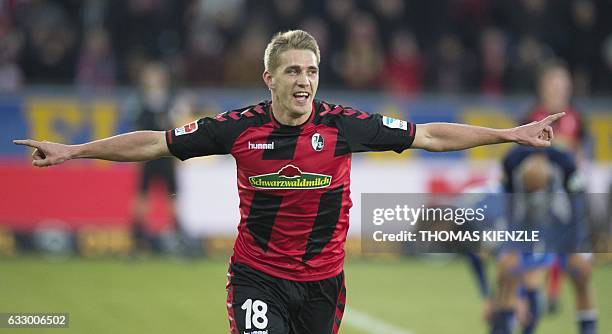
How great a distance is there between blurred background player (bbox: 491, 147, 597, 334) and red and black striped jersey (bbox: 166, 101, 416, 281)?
2587mm

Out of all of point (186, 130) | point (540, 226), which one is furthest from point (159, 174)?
point (186, 130)

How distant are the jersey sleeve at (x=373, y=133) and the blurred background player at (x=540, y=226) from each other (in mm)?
2408

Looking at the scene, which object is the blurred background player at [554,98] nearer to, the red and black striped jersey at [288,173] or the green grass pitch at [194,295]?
the green grass pitch at [194,295]

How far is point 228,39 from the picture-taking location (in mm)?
16797

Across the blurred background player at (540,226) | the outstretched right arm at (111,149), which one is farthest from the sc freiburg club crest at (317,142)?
the blurred background player at (540,226)

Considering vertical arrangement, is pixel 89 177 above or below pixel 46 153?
above

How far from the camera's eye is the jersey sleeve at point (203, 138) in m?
6.23

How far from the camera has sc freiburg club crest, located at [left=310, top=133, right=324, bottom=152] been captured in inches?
245

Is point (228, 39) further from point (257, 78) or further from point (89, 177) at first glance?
point (89, 177)

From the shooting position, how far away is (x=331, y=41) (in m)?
16.7

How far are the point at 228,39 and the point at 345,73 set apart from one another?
1.83 metres

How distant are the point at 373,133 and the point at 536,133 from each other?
0.89 m

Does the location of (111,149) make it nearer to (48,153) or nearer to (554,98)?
(48,153)

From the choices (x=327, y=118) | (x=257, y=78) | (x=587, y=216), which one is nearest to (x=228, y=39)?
(x=257, y=78)
